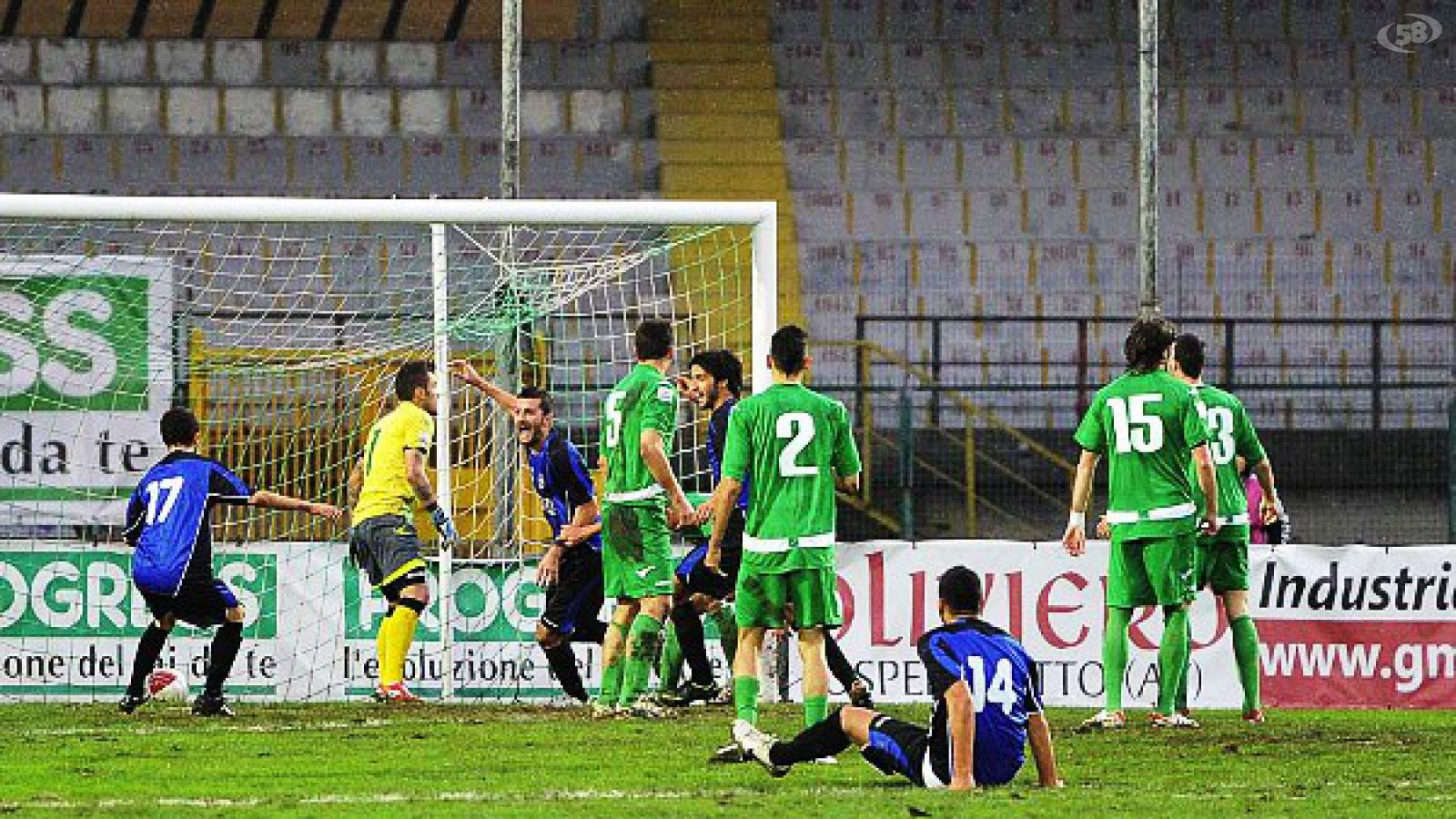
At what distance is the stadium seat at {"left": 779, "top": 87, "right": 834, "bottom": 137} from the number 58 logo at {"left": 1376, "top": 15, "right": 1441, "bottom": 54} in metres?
6.01

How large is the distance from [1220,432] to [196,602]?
5565 mm

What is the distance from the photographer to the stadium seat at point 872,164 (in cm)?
2609

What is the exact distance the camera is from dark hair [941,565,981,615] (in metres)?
9.53

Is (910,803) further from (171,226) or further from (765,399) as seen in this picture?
(171,226)

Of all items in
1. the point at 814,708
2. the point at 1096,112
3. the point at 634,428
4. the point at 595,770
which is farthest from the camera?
the point at 1096,112

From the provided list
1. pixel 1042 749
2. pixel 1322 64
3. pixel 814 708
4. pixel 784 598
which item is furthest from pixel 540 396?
pixel 1322 64

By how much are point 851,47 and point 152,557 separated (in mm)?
14533

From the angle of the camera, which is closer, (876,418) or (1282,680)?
(1282,680)

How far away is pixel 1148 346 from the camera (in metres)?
13.0

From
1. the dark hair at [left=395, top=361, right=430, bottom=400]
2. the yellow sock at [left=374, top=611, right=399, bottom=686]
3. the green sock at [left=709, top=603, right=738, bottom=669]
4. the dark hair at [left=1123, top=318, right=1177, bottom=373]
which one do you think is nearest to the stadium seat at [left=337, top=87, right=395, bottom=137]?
the dark hair at [left=395, top=361, right=430, bottom=400]

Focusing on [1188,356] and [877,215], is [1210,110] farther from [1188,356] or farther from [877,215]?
[1188,356]

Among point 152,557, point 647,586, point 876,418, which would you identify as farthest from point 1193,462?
point 876,418

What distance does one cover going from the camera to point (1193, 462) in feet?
43.1

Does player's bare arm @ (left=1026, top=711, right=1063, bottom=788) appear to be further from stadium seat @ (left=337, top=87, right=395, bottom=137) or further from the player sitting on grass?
stadium seat @ (left=337, top=87, right=395, bottom=137)
